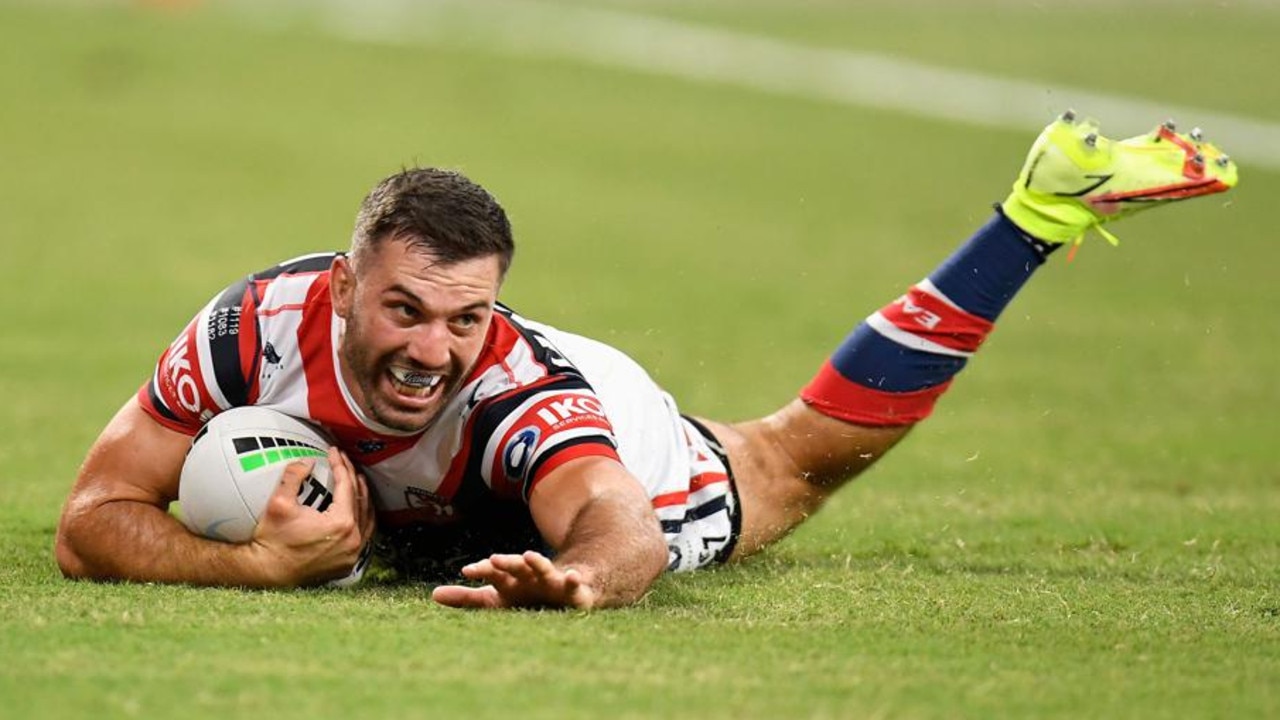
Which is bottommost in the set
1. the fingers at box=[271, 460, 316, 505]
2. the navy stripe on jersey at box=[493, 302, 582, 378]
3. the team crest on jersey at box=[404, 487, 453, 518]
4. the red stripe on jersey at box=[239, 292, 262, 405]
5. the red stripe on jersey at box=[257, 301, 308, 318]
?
the team crest on jersey at box=[404, 487, 453, 518]

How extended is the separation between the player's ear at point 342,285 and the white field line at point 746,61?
1897 centimetres

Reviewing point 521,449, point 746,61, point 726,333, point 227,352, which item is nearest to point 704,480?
point 521,449

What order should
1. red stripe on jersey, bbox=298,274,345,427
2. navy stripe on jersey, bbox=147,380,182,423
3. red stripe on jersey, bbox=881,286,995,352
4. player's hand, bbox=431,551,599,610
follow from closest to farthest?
player's hand, bbox=431,551,599,610 < red stripe on jersey, bbox=298,274,345,427 < navy stripe on jersey, bbox=147,380,182,423 < red stripe on jersey, bbox=881,286,995,352

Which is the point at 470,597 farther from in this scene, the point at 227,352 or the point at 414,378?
the point at 227,352

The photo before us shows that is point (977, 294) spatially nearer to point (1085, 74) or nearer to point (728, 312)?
point (728, 312)

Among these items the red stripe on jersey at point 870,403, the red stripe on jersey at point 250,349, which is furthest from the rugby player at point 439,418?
the red stripe on jersey at point 870,403

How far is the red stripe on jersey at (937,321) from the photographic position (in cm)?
835

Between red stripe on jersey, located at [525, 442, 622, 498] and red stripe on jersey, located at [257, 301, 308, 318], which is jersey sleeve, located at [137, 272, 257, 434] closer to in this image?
red stripe on jersey, located at [257, 301, 308, 318]

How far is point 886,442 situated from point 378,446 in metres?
2.36

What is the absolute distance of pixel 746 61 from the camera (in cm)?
3234

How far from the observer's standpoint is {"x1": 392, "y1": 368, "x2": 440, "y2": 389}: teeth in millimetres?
6844

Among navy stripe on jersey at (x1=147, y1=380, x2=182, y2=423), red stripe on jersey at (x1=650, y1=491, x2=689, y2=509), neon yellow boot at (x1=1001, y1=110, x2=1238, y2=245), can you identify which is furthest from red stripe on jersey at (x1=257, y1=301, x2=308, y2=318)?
neon yellow boot at (x1=1001, y1=110, x2=1238, y2=245)

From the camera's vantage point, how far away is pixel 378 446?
7188 mm

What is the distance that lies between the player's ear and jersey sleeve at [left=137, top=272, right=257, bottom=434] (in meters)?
0.37
